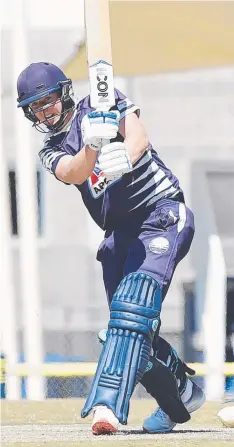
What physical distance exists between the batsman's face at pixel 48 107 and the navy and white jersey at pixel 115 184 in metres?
0.10

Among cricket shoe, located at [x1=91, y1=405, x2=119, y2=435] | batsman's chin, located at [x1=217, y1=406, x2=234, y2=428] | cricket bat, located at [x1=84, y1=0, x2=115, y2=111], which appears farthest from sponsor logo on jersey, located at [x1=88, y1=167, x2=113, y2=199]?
batsman's chin, located at [x1=217, y1=406, x2=234, y2=428]

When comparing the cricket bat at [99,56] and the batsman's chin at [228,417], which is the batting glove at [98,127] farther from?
the batsman's chin at [228,417]

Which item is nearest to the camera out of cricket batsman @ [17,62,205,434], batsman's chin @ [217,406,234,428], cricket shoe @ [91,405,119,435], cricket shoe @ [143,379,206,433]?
cricket shoe @ [91,405,119,435]

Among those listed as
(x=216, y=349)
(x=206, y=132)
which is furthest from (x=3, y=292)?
(x=206, y=132)

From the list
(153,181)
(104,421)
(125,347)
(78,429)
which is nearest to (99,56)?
(153,181)

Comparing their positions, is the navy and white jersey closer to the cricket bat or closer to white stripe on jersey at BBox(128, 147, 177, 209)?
white stripe on jersey at BBox(128, 147, 177, 209)

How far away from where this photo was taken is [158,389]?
5121 millimetres

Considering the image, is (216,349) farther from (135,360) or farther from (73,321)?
(135,360)

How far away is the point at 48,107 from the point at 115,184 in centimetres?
47

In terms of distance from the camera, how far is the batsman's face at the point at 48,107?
16.3 ft

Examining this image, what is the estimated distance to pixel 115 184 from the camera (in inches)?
196

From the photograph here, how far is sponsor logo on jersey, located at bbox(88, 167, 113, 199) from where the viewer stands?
498cm

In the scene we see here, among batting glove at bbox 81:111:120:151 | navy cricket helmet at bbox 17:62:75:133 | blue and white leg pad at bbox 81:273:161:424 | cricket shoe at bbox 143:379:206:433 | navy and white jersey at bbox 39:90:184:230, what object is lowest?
cricket shoe at bbox 143:379:206:433

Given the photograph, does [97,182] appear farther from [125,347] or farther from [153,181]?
[125,347]
